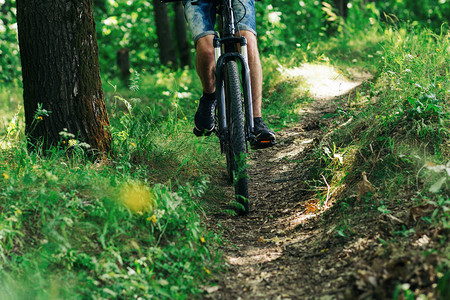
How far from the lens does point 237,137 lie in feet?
9.96

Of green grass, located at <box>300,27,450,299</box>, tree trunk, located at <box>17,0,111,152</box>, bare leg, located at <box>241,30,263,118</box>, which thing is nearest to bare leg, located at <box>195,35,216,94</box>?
bare leg, located at <box>241,30,263,118</box>

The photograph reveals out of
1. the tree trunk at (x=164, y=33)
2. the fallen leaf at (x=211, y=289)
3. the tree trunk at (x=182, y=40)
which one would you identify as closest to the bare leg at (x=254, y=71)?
the fallen leaf at (x=211, y=289)

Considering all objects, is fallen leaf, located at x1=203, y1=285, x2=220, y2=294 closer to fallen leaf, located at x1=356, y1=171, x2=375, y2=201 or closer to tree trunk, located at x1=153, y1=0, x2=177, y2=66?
fallen leaf, located at x1=356, y1=171, x2=375, y2=201

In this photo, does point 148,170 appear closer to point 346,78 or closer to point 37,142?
point 37,142

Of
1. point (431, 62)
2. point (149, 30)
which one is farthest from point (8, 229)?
point (149, 30)

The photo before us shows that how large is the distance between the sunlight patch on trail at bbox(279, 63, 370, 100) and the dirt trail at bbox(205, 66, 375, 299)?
1965 mm

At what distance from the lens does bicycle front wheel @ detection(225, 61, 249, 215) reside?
303 centimetres

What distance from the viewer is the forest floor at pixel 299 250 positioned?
200 cm

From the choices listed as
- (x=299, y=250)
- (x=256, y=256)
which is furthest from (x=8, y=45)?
(x=299, y=250)

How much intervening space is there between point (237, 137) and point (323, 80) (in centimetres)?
360

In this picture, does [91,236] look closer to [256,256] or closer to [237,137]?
[256,256]

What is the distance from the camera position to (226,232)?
9.67ft

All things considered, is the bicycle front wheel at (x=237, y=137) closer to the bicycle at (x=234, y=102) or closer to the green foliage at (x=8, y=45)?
the bicycle at (x=234, y=102)

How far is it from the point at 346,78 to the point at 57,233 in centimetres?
496
